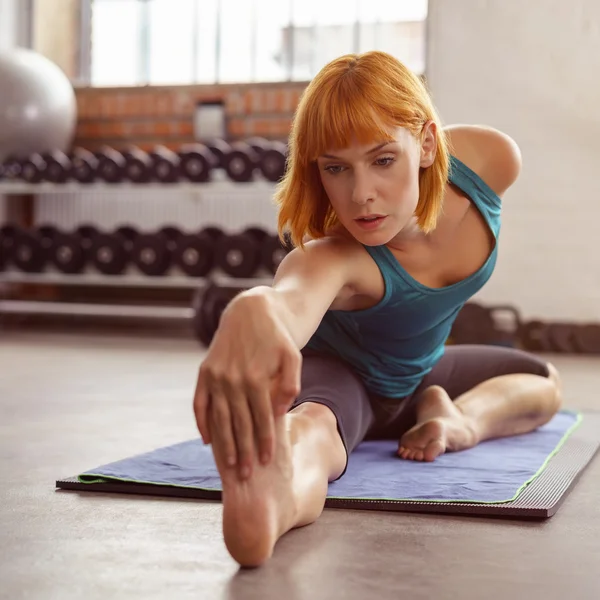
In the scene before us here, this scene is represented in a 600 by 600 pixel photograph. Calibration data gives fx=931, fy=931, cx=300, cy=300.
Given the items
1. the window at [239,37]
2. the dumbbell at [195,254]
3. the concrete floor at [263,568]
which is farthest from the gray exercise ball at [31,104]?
the concrete floor at [263,568]

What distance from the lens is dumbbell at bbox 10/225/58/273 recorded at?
512cm

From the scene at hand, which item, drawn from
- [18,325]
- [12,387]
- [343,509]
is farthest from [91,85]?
[343,509]

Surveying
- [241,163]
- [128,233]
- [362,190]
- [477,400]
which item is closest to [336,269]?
[362,190]

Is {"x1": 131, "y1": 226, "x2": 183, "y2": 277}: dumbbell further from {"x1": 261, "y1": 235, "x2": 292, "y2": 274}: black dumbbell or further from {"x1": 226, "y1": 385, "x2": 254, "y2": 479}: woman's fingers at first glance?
{"x1": 226, "y1": 385, "x2": 254, "y2": 479}: woman's fingers

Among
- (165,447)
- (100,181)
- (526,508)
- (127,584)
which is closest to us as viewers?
(127,584)

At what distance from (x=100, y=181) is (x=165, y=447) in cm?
338

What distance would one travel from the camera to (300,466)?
1.26 m

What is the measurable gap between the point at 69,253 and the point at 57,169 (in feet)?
1.53

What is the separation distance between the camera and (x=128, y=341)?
465 cm

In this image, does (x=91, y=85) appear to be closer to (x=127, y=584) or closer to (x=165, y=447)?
(x=165, y=447)

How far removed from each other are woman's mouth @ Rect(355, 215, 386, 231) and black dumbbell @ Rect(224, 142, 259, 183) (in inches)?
135

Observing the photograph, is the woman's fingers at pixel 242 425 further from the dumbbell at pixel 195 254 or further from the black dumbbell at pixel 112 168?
the black dumbbell at pixel 112 168

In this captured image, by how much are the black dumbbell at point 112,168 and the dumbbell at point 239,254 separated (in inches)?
27.5

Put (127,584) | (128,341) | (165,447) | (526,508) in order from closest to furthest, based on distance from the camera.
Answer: (127,584) → (526,508) → (165,447) → (128,341)
